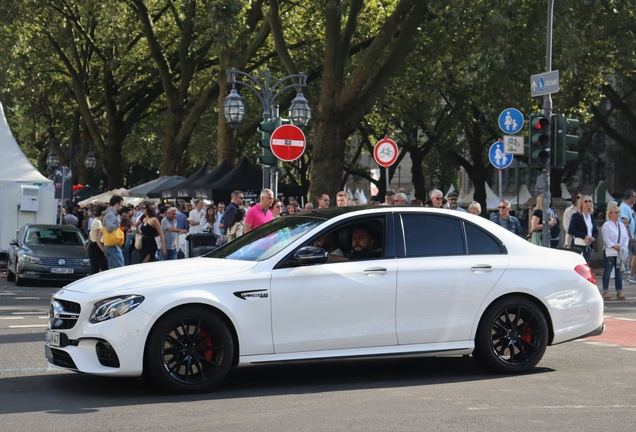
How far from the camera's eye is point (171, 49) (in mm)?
42875

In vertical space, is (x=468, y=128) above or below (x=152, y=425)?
above

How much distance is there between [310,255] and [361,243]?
24.9 inches

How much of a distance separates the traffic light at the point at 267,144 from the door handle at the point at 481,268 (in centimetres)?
1154

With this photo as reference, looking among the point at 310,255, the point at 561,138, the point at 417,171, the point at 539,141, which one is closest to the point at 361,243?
the point at 310,255

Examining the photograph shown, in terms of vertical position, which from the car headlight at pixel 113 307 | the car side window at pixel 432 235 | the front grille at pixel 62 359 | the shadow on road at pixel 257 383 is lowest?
the shadow on road at pixel 257 383

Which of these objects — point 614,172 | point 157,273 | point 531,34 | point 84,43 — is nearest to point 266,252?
point 157,273

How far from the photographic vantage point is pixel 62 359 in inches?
322

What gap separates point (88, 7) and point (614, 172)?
143 ft

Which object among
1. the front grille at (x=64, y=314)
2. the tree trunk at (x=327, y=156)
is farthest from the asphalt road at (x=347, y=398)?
the tree trunk at (x=327, y=156)

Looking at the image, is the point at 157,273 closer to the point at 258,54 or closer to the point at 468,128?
the point at 258,54

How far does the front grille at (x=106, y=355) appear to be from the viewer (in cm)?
782

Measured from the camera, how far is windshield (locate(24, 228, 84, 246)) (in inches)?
896

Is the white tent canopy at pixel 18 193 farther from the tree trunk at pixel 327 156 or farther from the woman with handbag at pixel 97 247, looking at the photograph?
the tree trunk at pixel 327 156

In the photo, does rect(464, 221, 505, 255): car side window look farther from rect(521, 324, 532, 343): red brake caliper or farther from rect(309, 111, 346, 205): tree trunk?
rect(309, 111, 346, 205): tree trunk
